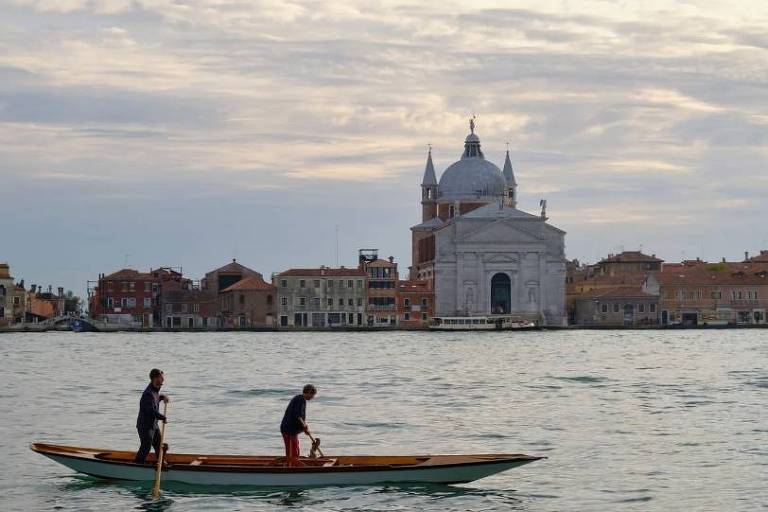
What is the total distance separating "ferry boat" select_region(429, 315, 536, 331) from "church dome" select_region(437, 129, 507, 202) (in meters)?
20.5

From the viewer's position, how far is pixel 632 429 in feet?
Result: 102

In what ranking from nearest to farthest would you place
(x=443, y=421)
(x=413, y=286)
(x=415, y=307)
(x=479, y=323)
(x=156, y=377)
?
(x=156, y=377)
(x=443, y=421)
(x=479, y=323)
(x=415, y=307)
(x=413, y=286)

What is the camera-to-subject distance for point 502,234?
123 m

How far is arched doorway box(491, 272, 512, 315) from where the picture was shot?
404ft

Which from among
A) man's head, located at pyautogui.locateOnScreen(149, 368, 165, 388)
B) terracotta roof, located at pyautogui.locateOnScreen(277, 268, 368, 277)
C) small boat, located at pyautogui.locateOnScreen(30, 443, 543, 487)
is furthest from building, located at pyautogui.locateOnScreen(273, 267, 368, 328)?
man's head, located at pyautogui.locateOnScreen(149, 368, 165, 388)

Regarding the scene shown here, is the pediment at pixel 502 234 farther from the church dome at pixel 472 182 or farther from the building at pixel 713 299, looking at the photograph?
the church dome at pixel 472 182

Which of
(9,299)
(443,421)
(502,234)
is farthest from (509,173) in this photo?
(443,421)

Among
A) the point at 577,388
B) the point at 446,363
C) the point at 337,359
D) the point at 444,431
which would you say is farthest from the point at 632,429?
the point at 337,359

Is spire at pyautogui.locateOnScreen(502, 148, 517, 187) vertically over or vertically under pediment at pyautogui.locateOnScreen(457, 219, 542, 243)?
over

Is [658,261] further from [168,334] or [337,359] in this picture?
[337,359]

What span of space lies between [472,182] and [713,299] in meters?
25.7

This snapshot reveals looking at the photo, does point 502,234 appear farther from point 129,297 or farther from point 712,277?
point 129,297

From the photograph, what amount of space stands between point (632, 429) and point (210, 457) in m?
11.5

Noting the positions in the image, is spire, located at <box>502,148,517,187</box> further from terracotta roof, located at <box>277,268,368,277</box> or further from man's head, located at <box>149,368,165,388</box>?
man's head, located at <box>149,368,165,388</box>
